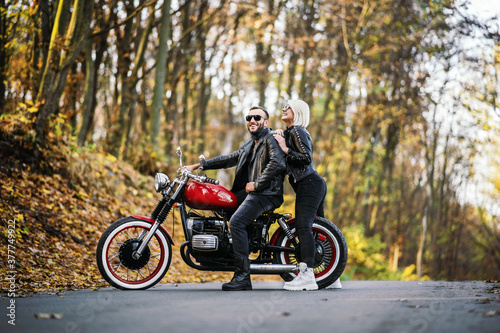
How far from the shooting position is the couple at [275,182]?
6688 millimetres

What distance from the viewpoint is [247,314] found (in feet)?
14.8

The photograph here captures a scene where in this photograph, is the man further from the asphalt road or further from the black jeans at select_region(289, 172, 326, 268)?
the asphalt road

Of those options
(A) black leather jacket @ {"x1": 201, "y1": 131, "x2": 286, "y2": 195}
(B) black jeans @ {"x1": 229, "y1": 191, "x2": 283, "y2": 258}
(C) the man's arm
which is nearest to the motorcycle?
(B) black jeans @ {"x1": 229, "y1": 191, "x2": 283, "y2": 258}

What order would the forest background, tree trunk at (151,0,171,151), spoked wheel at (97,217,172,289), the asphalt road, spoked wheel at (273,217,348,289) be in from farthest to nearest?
1. tree trunk at (151,0,171,151)
2. the forest background
3. spoked wheel at (273,217,348,289)
4. spoked wheel at (97,217,172,289)
5. the asphalt road

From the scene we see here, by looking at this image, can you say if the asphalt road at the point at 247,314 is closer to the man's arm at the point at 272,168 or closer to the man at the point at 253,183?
the man at the point at 253,183

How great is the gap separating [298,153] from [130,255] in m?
2.34

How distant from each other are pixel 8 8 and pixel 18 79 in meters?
1.48

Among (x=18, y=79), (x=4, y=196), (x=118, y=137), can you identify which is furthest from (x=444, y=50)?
(x=4, y=196)

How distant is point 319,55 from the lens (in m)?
21.5

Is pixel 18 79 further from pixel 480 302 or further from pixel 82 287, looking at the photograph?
pixel 480 302

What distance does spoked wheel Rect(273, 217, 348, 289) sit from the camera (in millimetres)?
7148

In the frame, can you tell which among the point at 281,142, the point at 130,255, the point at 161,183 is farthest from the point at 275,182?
the point at 130,255

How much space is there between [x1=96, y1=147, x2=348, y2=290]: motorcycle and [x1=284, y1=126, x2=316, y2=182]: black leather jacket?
0.61m

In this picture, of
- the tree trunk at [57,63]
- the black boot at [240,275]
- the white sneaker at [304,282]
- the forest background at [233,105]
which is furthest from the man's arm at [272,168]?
the tree trunk at [57,63]
